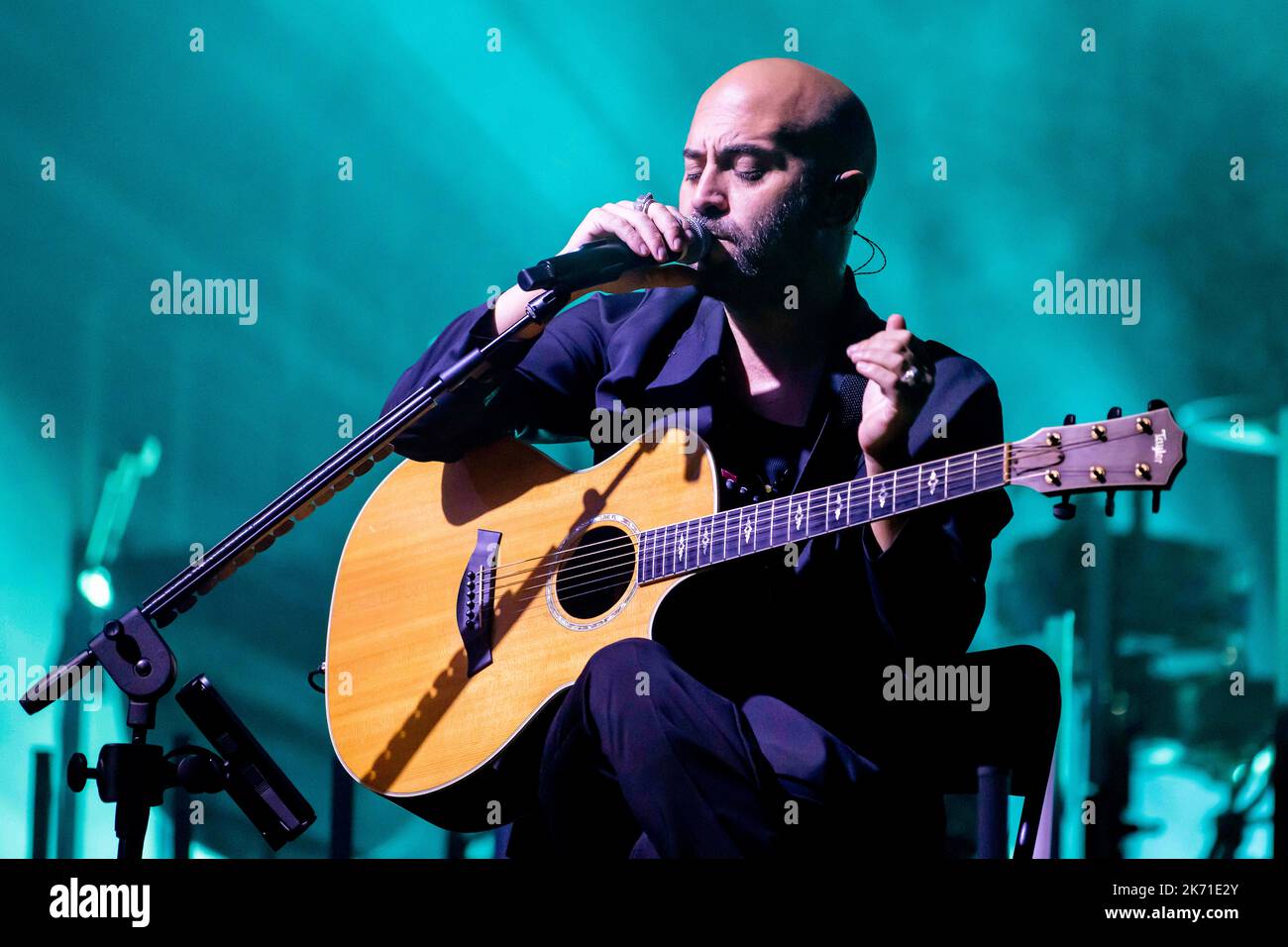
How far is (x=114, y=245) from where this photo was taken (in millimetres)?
3252

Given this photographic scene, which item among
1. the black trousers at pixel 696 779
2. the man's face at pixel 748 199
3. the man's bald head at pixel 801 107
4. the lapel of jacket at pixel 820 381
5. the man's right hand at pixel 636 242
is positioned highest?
the man's bald head at pixel 801 107

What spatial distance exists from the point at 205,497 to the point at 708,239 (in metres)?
1.42

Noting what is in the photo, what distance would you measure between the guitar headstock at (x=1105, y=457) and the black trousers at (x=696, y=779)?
510 mm

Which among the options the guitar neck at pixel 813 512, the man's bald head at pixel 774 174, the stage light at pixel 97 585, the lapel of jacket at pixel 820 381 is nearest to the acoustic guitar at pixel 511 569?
the guitar neck at pixel 813 512

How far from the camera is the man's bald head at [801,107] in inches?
99.3

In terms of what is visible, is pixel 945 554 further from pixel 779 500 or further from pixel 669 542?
pixel 669 542

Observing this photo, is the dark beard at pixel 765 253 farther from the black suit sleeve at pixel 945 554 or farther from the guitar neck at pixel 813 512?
the guitar neck at pixel 813 512

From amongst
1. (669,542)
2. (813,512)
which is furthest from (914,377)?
(669,542)

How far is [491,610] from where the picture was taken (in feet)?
8.30

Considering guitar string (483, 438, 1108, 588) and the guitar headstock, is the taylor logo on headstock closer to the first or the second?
the guitar headstock

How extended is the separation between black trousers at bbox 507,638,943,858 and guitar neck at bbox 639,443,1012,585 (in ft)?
0.61
